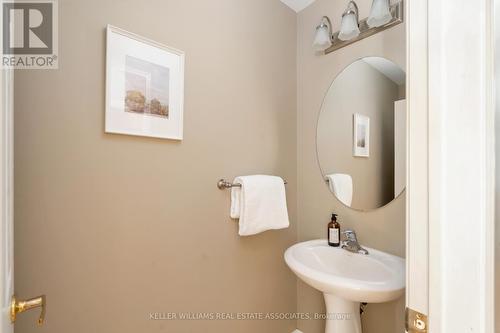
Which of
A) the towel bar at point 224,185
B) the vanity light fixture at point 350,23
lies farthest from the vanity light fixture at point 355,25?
the towel bar at point 224,185

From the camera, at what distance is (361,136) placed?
1.42 metres

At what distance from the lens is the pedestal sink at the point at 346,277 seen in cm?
96

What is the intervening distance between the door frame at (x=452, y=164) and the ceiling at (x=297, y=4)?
4.78ft

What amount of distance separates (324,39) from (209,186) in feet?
3.77

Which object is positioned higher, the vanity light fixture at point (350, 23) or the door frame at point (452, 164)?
the vanity light fixture at point (350, 23)

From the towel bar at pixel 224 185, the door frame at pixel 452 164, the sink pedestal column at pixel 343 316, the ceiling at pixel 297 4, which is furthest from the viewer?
the ceiling at pixel 297 4

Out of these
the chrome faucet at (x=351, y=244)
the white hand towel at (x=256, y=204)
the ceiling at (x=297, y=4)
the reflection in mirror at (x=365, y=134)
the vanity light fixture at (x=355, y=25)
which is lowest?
the chrome faucet at (x=351, y=244)

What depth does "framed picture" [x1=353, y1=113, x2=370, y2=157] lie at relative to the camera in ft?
4.59

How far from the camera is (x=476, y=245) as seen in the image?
16.0 inches

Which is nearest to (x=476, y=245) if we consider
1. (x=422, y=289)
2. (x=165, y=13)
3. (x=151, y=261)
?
(x=422, y=289)

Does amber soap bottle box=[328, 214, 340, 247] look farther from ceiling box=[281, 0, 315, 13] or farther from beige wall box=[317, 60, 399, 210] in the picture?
ceiling box=[281, 0, 315, 13]

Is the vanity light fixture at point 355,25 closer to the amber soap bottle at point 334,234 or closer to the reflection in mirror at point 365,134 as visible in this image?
the reflection in mirror at point 365,134
